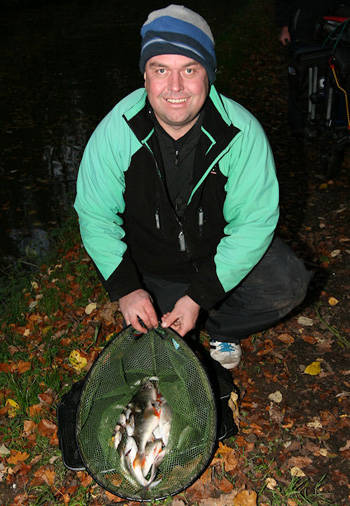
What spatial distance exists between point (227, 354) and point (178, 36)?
83.1 inches

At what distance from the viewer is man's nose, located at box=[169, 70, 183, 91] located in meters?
2.48

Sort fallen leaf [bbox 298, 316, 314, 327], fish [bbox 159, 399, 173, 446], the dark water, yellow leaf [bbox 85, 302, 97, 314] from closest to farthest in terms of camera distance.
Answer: fish [bbox 159, 399, 173, 446] < fallen leaf [bbox 298, 316, 314, 327] < yellow leaf [bbox 85, 302, 97, 314] < the dark water

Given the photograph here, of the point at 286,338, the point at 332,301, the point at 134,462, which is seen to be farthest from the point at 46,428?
the point at 332,301

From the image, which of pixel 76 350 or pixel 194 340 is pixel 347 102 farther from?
pixel 76 350

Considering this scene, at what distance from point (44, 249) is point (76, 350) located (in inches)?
77.2

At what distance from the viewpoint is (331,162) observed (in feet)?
18.5

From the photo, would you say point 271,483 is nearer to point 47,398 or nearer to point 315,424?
point 315,424

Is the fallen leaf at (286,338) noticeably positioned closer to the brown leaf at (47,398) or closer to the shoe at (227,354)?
the shoe at (227,354)

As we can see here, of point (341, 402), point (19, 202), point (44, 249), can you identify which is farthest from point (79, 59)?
point (341, 402)

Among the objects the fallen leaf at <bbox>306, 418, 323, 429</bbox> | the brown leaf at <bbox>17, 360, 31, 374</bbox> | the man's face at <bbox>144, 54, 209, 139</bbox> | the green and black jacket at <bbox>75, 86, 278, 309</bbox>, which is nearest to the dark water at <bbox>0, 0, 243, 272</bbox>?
→ the brown leaf at <bbox>17, 360, 31, 374</bbox>

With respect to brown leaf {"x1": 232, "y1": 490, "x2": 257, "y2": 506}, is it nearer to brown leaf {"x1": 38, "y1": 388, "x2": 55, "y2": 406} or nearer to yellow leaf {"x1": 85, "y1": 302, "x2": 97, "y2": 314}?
brown leaf {"x1": 38, "y1": 388, "x2": 55, "y2": 406}

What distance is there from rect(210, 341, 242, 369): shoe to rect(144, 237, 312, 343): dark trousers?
0.17ft

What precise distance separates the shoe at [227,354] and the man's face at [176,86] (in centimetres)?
164

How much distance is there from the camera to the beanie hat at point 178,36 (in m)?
2.39
